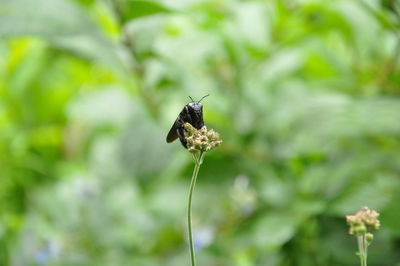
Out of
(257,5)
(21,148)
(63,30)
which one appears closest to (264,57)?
(257,5)

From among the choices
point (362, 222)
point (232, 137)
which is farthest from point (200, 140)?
point (232, 137)

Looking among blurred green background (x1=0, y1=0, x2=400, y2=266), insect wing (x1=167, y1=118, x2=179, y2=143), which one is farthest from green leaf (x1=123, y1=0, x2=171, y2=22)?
insect wing (x1=167, y1=118, x2=179, y2=143)

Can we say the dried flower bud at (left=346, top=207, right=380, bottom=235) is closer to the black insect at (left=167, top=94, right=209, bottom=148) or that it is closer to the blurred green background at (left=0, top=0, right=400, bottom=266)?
the black insect at (left=167, top=94, right=209, bottom=148)

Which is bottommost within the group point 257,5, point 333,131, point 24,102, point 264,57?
point 333,131

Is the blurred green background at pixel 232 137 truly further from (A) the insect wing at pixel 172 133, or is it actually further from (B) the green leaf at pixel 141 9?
(A) the insect wing at pixel 172 133

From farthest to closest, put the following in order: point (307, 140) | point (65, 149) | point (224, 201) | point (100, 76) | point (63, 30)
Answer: point (100, 76)
point (65, 149)
point (224, 201)
point (307, 140)
point (63, 30)

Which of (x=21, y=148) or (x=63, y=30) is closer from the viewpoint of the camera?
(x=63, y=30)

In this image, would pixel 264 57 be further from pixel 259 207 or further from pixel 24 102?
pixel 24 102

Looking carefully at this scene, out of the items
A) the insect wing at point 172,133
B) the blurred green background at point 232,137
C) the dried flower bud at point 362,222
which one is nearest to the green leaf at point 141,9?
the blurred green background at point 232,137

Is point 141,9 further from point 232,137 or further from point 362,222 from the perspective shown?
point 362,222
